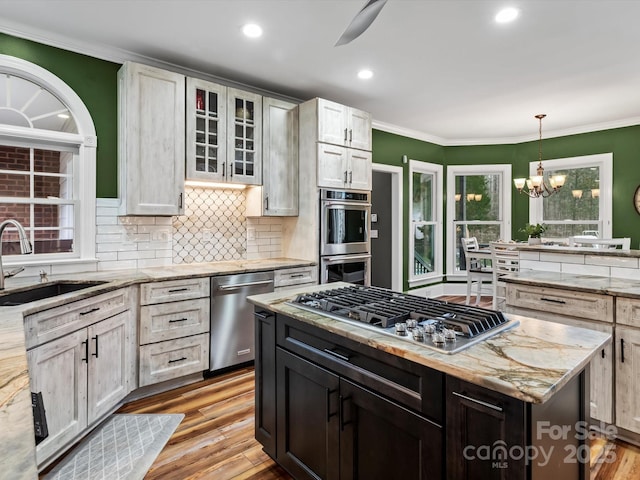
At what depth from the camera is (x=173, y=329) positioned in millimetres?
3064

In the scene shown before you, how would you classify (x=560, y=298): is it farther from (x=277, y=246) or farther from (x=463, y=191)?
(x=463, y=191)

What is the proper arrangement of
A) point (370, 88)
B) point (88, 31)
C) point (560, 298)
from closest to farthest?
point (560, 298), point (88, 31), point (370, 88)

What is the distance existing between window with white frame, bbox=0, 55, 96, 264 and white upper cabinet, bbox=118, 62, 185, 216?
30 cm

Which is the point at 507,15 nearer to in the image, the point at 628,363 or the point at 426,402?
the point at 628,363

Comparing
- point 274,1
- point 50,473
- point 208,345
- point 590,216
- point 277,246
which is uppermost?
point 274,1

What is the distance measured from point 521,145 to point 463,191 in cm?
120

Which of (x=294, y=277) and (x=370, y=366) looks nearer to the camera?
(x=370, y=366)

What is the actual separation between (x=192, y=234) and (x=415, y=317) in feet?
9.13

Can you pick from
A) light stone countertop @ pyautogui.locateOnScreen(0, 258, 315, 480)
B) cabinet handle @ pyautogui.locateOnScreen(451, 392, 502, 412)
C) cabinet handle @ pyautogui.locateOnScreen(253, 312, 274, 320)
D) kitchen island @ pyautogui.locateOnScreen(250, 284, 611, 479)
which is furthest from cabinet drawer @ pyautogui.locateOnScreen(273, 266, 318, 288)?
cabinet handle @ pyautogui.locateOnScreen(451, 392, 502, 412)

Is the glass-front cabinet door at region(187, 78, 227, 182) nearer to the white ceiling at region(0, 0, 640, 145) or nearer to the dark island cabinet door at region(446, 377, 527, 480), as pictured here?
the white ceiling at region(0, 0, 640, 145)

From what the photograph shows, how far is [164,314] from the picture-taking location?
3018 mm

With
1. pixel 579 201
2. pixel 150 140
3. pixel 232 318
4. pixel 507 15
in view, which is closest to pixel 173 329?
pixel 232 318

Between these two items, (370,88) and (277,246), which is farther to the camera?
(277,246)

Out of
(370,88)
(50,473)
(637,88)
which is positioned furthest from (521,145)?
(50,473)
